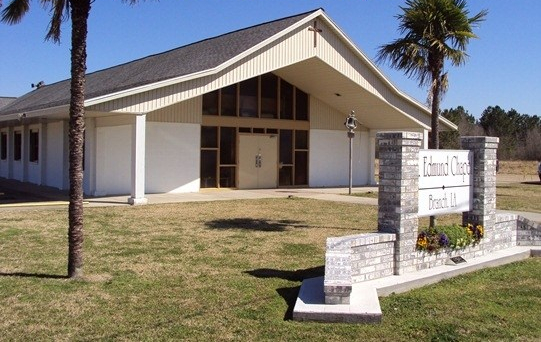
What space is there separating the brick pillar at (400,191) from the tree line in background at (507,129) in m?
60.7

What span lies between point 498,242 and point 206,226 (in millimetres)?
5929

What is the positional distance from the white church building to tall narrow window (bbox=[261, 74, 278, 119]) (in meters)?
0.04

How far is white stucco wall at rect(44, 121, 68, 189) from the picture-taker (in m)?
21.8

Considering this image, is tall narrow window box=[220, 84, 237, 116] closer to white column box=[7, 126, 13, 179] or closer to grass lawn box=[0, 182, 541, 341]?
grass lawn box=[0, 182, 541, 341]

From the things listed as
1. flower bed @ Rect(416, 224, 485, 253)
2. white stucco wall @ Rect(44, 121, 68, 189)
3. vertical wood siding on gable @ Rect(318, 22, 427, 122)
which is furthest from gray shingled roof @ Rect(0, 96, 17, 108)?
flower bed @ Rect(416, 224, 485, 253)

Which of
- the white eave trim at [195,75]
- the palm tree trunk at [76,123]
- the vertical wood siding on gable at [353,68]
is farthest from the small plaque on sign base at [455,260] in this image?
the vertical wood siding on gable at [353,68]

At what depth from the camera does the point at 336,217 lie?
48.1 feet

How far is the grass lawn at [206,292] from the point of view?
18.2 feet

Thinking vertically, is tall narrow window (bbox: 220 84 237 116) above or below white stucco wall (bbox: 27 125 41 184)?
above

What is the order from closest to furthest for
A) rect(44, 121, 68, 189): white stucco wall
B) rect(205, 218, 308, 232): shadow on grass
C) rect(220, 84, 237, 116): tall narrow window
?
rect(205, 218, 308, 232): shadow on grass < rect(44, 121, 68, 189): white stucco wall < rect(220, 84, 237, 116): tall narrow window

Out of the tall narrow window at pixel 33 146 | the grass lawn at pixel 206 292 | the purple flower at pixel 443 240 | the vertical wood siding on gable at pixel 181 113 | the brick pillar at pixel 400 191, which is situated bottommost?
the grass lawn at pixel 206 292

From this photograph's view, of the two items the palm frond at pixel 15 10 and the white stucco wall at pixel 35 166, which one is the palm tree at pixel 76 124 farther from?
the white stucco wall at pixel 35 166

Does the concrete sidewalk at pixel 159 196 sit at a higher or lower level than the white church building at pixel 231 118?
lower

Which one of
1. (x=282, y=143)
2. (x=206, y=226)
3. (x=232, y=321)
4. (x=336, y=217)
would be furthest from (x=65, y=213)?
(x=282, y=143)
